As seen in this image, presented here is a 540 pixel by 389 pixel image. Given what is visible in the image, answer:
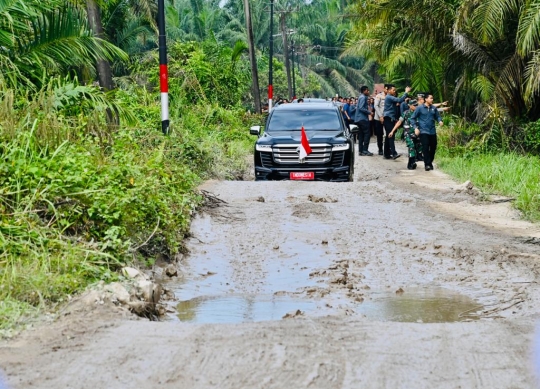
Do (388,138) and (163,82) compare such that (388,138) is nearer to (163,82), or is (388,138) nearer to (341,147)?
(341,147)

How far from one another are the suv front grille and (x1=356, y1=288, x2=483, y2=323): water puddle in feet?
27.8

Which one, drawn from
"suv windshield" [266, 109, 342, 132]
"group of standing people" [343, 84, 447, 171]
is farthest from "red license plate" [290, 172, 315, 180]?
"group of standing people" [343, 84, 447, 171]

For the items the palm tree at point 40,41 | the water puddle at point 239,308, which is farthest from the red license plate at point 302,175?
the water puddle at point 239,308

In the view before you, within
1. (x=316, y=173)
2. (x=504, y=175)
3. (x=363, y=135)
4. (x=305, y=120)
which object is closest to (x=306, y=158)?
(x=316, y=173)

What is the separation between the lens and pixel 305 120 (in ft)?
56.9

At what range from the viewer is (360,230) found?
420 inches

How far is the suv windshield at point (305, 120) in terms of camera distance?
17125mm

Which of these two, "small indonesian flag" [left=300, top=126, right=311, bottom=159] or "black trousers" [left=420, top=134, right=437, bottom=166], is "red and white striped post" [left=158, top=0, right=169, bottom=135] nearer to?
"small indonesian flag" [left=300, top=126, right=311, bottom=159]

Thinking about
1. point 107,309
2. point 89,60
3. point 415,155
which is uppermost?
point 89,60

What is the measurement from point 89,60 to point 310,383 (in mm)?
9536

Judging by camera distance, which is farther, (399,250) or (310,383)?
(399,250)

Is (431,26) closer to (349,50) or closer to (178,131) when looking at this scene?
(178,131)

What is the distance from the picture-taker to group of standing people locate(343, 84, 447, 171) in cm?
1933

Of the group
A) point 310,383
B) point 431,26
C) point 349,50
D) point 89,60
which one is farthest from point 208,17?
point 310,383
